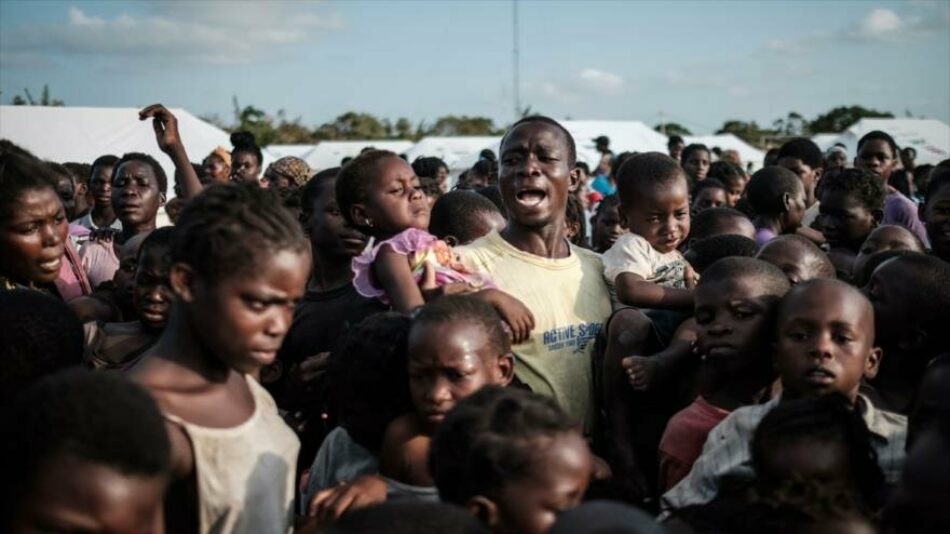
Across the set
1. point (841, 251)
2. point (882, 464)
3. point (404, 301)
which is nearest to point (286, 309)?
point (404, 301)

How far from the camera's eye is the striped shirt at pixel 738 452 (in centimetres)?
247

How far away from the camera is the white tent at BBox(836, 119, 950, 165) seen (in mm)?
22359

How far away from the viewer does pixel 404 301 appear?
303cm

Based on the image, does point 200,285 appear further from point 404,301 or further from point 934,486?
point 934,486

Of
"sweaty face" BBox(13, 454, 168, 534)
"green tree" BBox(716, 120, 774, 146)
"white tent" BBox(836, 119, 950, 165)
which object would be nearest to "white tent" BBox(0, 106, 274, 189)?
"sweaty face" BBox(13, 454, 168, 534)

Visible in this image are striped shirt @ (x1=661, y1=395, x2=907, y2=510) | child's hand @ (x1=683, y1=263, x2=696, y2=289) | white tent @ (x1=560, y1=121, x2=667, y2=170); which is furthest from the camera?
white tent @ (x1=560, y1=121, x2=667, y2=170)

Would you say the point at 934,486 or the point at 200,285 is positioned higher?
the point at 200,285

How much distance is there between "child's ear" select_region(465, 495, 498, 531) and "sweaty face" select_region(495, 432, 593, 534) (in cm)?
1

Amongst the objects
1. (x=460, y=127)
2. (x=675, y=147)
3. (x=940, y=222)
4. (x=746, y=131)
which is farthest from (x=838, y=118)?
(x=940, y=222)

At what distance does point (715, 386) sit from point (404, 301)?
108cm

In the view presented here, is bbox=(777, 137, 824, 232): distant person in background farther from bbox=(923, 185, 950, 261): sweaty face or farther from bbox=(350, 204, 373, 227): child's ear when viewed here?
bbox=(350, 204, 373, 227): child's ear

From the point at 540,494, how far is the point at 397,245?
4.34 feet

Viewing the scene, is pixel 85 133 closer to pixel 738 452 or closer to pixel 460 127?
A: pixel 738 452

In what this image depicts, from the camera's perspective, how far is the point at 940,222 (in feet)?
13.0
